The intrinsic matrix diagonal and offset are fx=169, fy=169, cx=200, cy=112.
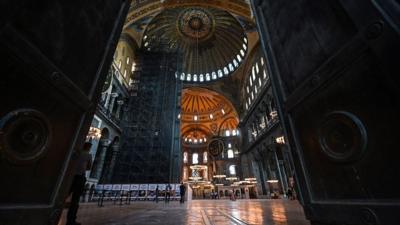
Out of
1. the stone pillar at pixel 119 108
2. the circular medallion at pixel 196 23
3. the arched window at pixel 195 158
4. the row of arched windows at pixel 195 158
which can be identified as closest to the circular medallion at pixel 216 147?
the row of arched windows at pixel 195 158

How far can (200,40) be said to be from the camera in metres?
30.2

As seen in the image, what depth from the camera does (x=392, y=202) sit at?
1172 mm

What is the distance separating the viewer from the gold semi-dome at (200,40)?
2508cm

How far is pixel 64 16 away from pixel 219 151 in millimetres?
37026

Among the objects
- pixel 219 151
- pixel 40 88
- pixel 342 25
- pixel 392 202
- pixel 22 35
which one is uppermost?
pixel 219 151

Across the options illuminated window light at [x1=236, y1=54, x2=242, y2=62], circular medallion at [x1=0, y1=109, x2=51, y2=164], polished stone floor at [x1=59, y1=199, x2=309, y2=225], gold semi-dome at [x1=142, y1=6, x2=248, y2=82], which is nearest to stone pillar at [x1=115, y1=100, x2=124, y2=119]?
gold semi-dome at [x1=142, y1=6, x2=248, y2=82]

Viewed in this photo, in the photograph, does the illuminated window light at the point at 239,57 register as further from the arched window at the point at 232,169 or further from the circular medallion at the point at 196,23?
the arched window at the point at 232,169

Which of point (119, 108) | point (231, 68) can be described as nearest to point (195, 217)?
point (119, 108)

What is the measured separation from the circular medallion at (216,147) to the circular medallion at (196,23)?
21.1m

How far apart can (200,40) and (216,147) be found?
22059 millimetres

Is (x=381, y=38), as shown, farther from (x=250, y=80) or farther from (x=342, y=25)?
(x=250, y=80)

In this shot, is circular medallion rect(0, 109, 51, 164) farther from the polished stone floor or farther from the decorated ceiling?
the decorated ceiling

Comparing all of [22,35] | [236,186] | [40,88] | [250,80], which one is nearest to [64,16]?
[22,35]

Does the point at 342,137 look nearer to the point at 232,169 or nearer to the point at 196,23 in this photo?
the point at 196,23
